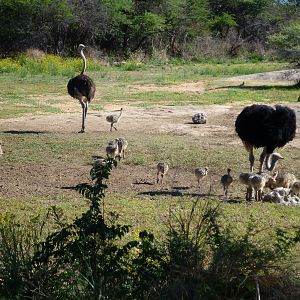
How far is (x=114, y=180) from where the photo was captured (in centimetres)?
1134

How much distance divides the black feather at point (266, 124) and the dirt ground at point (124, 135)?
104 centimetres

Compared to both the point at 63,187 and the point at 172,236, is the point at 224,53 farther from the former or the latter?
the point at 172,236

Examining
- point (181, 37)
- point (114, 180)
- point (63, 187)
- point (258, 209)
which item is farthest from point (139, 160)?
point (181, 37)

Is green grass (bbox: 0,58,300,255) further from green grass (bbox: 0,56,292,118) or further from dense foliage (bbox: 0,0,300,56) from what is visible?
dense foliage (bbox: 0,0,300,56)

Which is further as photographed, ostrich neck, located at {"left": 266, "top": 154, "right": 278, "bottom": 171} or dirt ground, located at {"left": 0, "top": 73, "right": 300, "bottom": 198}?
ostrich neck, located at {"left": 266, "top": 154, "right": 278, "bottom": 171}

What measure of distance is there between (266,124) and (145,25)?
36.1 m

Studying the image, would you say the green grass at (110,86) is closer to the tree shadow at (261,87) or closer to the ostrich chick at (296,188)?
the tree shadow at (261,87)

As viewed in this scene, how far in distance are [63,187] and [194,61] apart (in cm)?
3696

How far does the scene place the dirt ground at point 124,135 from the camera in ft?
35.2

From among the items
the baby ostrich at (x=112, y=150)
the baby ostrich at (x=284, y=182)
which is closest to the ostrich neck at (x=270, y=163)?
the baby ostrich at (x=284, y=182)

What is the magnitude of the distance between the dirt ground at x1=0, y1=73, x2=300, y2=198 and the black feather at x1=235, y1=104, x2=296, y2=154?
104cm

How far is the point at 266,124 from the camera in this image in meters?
10.8

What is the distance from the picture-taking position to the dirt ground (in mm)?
10734

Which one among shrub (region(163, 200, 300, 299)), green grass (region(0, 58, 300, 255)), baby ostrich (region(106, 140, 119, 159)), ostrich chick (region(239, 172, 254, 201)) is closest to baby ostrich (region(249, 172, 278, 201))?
ostrich chick (region(239, 172, 254, 201))
